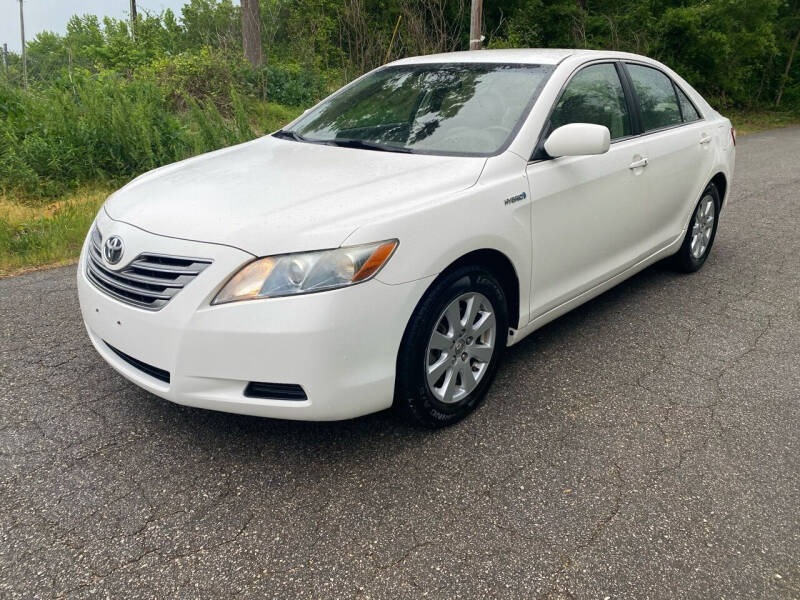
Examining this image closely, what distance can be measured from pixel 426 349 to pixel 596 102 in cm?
192

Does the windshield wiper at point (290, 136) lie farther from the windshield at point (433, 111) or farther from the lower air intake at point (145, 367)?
the lower air intake at point (145, 367)

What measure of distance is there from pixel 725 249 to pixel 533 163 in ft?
10.9

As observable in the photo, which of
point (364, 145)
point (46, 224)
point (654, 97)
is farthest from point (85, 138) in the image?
point (654, 97)

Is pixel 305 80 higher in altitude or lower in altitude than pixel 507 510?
higher

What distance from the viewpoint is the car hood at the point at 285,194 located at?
243cm

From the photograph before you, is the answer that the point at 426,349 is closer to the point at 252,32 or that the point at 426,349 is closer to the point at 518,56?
the point at 518,56

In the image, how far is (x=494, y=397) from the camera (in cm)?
323

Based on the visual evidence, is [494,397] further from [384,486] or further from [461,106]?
[461,106]

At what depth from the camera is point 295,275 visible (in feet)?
7.72

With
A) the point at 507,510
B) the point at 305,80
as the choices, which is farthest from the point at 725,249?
the point at 305,80

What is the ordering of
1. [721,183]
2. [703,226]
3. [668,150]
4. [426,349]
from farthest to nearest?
[721,183] < [703,226] < [668,150] < [426,349]

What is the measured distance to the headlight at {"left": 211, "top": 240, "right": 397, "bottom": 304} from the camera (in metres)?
2.34

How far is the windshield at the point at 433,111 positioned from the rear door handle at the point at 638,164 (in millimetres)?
776

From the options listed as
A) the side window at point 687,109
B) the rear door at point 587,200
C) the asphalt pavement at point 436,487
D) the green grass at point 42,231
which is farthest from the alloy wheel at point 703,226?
the green grass at point 42,231
